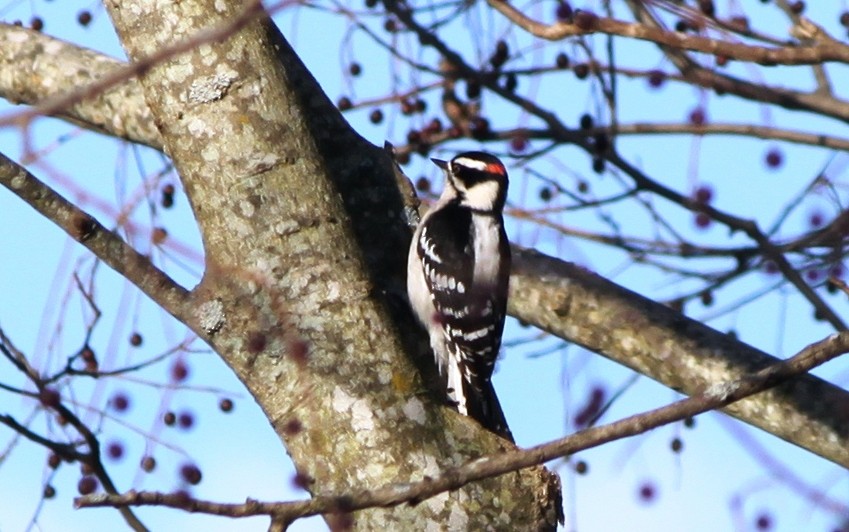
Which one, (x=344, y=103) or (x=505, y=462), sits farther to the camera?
(x=344, y=103)

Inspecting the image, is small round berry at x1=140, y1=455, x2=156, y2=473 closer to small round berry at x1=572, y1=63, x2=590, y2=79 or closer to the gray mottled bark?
the gray mottled bark

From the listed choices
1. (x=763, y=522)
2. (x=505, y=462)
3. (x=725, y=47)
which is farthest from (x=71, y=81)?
(x=725, y=47)

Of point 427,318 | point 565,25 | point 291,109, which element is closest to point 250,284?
point 291,109

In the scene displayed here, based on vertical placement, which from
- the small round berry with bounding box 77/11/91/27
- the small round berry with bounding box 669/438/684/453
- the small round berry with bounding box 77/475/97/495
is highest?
the small round berry with bounding box 77/11/91/27

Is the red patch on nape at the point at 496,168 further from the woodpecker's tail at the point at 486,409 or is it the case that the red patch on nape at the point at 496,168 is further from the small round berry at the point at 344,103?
the woodpecker's tail at the point at 486,409

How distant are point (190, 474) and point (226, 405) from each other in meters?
1.51

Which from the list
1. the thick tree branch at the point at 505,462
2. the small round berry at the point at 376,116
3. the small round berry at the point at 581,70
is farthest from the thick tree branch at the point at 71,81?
the thick tree branch at the point at 505,462

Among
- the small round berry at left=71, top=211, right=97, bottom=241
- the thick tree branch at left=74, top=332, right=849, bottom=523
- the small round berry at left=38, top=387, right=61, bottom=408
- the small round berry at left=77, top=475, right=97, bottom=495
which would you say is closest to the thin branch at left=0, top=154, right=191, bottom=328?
the small round berry at left=71, top=211, right=97, bottom=241

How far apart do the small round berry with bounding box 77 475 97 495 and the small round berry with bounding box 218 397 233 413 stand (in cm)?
110

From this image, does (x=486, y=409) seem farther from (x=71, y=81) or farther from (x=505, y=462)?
(x=71, y=81)

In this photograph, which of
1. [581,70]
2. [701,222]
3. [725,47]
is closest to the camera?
[725,47]

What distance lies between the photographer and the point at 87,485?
4.66 metres

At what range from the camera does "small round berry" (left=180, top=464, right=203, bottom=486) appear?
428 centimetres

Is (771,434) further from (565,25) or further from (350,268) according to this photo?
(565,25)
